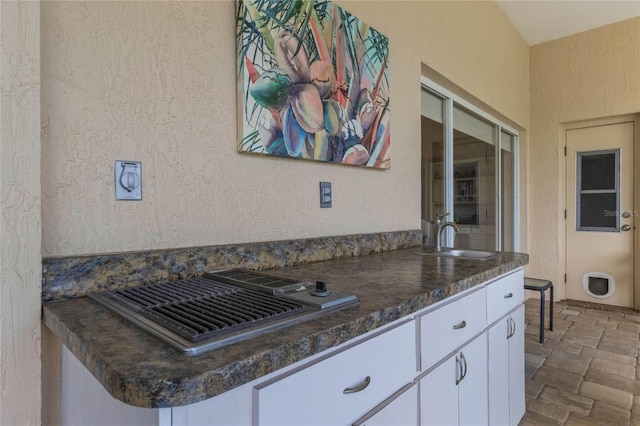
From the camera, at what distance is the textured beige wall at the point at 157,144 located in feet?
2.99

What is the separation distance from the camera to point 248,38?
127 centimetres

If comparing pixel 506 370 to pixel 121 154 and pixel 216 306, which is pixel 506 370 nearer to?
pixel 216 306

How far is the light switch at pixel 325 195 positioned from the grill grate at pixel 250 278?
1.84 feet

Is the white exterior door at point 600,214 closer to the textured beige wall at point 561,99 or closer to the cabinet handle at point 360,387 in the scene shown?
the textured beige wall at point 561,99

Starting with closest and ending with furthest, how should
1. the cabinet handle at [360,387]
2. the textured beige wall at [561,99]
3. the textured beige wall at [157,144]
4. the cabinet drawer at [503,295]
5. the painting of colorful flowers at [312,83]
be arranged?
the cabinet handle at [360,387] → the textured beige wall at [157,144] → the painting of colorful flowers at [312,83] → the cabinet drawer at [503,295] → the textured beige wall at [561,99]

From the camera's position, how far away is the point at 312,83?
1521 mm

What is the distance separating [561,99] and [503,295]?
145 inches

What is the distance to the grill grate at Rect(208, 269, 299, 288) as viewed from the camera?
966 mm

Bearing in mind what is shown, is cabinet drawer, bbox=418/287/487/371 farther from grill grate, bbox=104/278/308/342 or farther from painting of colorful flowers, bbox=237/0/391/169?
painting of colorful flowers, bbox=237/0/391/169

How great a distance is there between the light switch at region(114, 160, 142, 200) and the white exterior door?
467 centimetres

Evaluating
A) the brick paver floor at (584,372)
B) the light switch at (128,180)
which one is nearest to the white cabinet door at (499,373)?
the brick paver floor at (584,372)

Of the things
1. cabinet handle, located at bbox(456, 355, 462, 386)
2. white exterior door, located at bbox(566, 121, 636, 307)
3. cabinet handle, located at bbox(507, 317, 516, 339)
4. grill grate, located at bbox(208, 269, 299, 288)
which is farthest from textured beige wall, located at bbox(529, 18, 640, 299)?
Result: grill grate, located at bbox(208, 269, 299, 288)

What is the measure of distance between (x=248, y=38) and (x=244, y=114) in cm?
27

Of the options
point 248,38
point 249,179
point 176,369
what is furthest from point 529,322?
point 176,369
